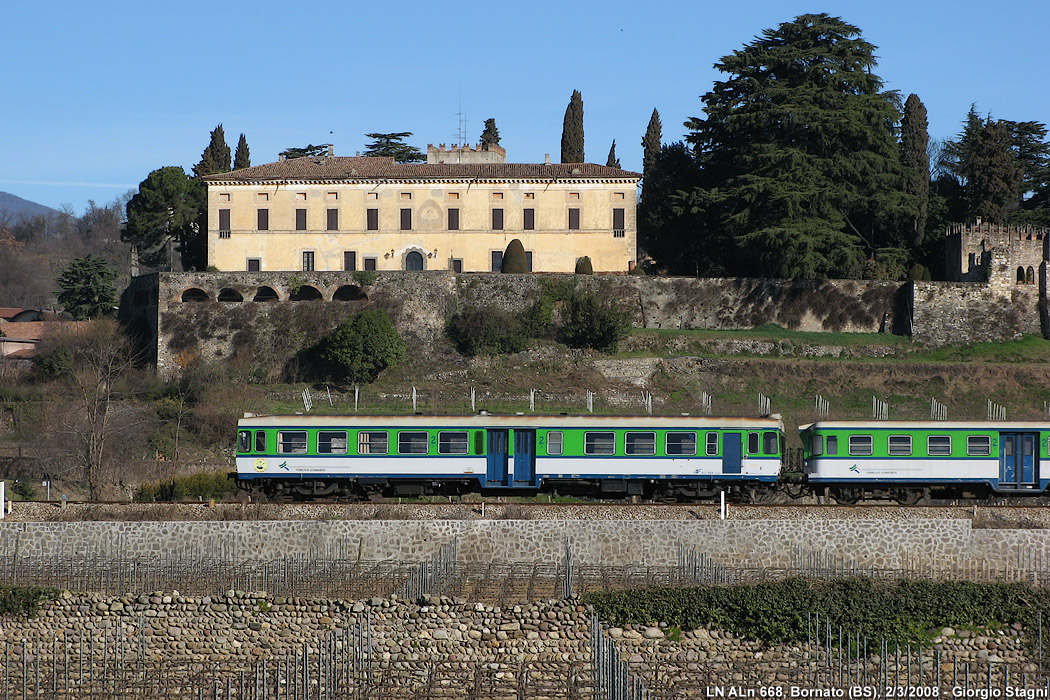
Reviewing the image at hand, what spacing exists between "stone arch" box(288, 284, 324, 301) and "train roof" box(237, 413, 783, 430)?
2500cm

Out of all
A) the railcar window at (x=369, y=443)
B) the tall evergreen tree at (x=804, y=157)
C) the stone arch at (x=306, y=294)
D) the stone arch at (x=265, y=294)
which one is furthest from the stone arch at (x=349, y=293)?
the railcar window at (x=369, y=443)

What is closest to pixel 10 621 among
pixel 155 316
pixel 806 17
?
pixel 155 316

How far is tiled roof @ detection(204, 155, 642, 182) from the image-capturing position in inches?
2456

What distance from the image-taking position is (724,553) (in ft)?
91.3

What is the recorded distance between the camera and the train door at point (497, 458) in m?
32.7

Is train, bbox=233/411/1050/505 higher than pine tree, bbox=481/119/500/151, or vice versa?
pine tree, bbox=481/119/500/151

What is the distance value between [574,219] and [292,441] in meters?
31.9

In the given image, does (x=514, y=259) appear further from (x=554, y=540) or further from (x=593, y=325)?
(x=554, y=540)

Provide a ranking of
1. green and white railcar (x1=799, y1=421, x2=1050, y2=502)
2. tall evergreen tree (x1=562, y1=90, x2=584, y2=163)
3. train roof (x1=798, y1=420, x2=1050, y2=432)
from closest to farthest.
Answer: train roof (x1=798, y1=420, x2=1050, y2=432), green and white railcar (x1=799, y1=421, x2=1050, y2=502), tall evergreen tree (x1=562, y1=90, x2=584, y2=163)

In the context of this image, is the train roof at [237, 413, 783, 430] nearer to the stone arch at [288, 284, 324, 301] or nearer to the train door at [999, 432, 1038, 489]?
the train door at [999, 432, 1038, 489]

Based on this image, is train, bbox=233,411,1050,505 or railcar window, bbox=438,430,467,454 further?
railcar window, bbox=438,430,467,454

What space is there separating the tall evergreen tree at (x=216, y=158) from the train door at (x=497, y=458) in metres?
46.3

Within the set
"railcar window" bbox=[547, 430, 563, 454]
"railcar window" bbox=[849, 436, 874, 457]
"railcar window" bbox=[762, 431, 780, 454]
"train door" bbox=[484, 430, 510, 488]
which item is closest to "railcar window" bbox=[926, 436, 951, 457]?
"railcar window" bbox=[849, 436, 874, 457]

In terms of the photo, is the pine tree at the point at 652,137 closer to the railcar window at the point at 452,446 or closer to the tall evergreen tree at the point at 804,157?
the tall evergreen tree at the point at 804,157
